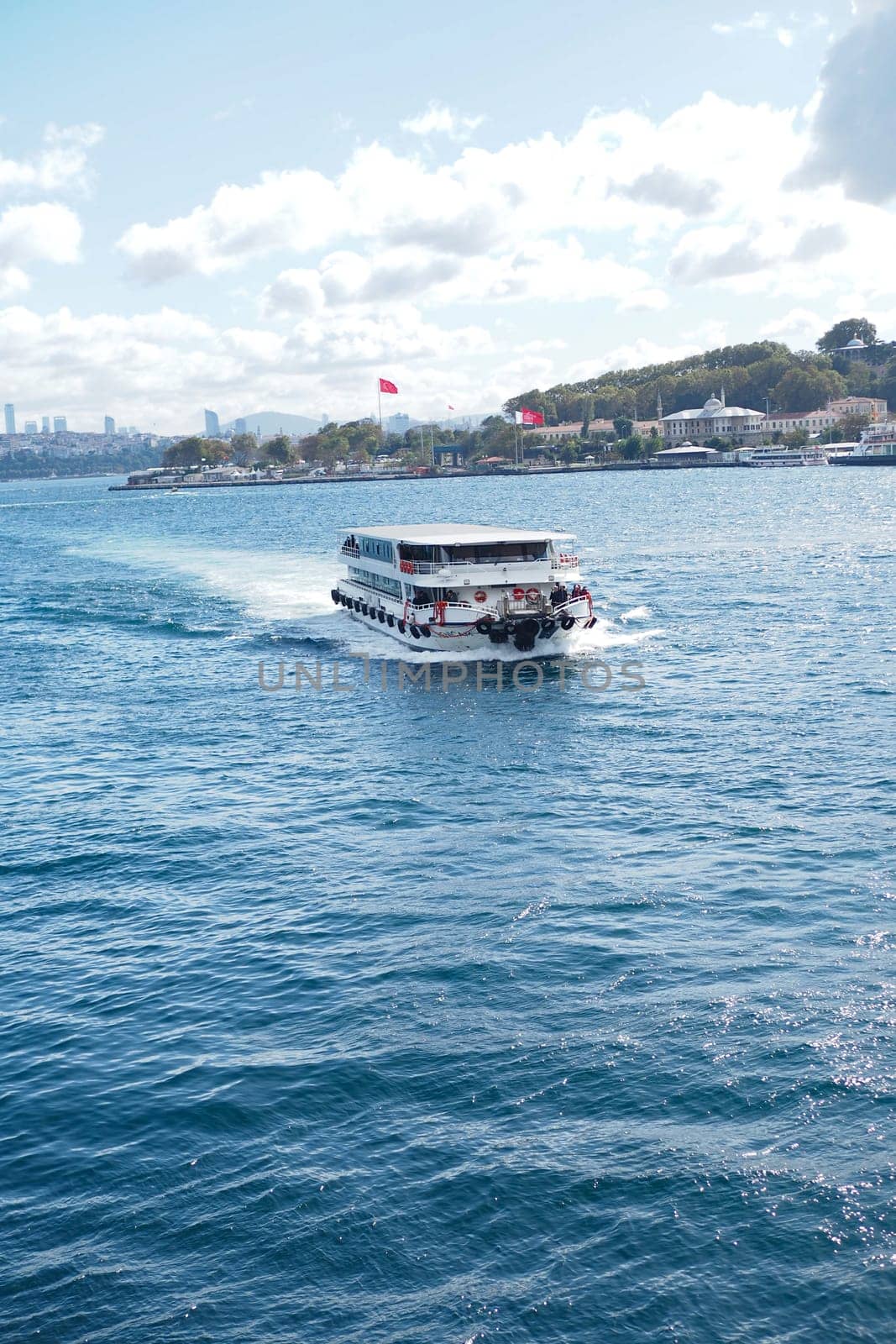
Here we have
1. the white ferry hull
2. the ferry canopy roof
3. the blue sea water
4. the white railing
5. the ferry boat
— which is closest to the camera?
the blue sea water

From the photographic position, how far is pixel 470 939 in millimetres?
26922

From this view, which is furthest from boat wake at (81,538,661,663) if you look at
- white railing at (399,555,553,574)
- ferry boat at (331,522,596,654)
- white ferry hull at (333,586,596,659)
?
white railing at (399,555,553,574)

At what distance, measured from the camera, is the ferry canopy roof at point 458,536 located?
194 feet

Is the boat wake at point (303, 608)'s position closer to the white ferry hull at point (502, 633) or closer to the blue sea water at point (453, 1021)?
the white ferry hull at point (502, 633)

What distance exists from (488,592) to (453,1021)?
121ft

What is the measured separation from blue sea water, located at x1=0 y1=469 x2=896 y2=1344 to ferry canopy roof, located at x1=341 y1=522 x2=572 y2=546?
10.8m

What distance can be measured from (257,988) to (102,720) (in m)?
28.1

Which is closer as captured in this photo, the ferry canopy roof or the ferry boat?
the ferry boat

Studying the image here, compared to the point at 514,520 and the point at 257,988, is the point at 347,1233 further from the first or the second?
the point at 514,520

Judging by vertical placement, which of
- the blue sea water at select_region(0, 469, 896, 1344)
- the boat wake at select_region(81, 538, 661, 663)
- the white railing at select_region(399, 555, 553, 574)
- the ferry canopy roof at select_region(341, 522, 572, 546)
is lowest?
the blue sea water at select_region(0, 469, 896, 1344)
